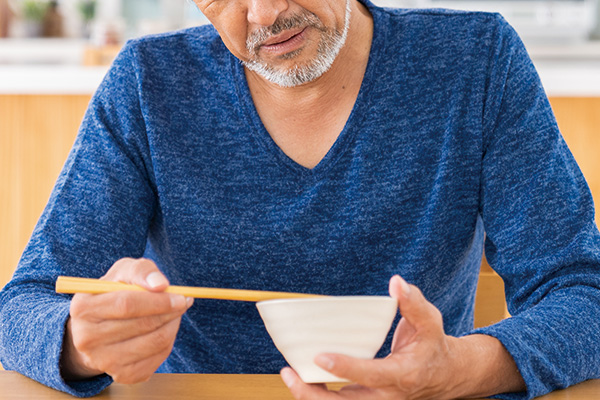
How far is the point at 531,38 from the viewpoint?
4.66m

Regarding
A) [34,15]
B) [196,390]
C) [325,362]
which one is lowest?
[196,390]

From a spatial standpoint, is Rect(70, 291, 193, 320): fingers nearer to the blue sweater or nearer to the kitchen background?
the blue sweater

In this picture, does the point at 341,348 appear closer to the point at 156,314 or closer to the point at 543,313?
the point at 156,314

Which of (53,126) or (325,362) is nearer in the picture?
(325,362)

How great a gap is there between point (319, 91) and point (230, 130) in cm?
16

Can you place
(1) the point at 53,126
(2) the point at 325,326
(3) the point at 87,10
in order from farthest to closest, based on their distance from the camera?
(3) the point at 87,10 < (1) the point at 53,126 < (2) the point at 325,326

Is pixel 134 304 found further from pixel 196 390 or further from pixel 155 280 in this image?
pixel 196 390

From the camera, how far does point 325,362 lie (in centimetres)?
67

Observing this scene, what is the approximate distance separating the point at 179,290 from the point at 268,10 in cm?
49

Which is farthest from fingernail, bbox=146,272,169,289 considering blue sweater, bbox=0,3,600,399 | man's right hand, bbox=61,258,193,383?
blue sweater, bbox=0,3,600,399

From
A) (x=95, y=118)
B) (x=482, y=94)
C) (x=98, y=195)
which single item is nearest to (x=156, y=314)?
(x=98, y=195)

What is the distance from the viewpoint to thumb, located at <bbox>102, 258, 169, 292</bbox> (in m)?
0.71

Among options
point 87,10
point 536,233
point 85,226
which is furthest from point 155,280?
point 87,10

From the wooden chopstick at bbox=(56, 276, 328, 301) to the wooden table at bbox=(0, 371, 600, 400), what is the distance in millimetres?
164
